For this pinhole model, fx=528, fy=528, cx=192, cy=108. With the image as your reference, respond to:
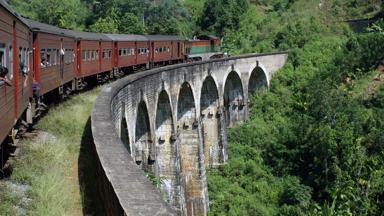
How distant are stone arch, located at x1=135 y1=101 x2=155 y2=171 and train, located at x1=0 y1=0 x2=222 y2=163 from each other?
2.34m

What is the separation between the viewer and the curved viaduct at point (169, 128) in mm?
4773

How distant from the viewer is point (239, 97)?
3444 centimetres

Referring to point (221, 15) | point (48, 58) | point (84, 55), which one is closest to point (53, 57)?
point (48, 58)

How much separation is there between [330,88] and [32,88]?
28.5 meters

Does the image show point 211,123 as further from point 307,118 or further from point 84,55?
point 84,55

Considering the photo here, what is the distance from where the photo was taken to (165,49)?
3306 cm

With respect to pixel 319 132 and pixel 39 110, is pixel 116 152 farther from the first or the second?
pixel 319 132

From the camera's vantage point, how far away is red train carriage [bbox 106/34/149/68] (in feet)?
76.7

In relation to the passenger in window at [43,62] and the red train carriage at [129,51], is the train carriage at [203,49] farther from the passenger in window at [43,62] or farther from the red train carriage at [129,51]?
the passenger in window at [43,62]

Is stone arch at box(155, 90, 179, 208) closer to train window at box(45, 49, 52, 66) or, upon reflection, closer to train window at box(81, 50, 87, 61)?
train window at box(81, 50, 87, 61)

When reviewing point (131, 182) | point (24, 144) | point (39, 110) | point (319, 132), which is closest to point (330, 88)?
point (319, 132)

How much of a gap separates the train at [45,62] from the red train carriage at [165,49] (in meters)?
0.13

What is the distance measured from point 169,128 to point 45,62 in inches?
330

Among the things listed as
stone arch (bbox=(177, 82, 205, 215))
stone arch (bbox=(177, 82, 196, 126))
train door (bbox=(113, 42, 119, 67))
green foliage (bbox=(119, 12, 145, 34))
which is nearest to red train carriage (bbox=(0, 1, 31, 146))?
train door (bbox=(113, 42, 119, 67))
